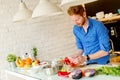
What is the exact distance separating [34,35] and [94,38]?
55.1 inches

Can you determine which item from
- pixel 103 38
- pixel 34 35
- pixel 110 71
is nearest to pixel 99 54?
pixel 103 38

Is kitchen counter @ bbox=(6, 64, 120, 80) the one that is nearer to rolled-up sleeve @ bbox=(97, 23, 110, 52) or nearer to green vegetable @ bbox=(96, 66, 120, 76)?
green vegetable @ bbox=(96, 66, 120, 76)

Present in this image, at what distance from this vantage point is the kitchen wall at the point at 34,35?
3.62 meters

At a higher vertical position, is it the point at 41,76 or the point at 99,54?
the point at 99,54

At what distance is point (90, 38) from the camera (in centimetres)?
275

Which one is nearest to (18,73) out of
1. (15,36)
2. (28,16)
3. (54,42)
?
(28,16)

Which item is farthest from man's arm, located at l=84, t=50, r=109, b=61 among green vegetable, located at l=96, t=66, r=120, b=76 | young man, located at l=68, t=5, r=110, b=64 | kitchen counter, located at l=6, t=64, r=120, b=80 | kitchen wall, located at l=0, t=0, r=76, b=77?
kitchen wall, located at l=0, t=0, r=76, b=77

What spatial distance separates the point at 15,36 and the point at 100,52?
1.60 m

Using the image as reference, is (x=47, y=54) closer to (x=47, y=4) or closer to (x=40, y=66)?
(x=40, y=66)

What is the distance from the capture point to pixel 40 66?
263 cm

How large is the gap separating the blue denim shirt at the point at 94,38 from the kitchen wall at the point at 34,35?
1.09 meters

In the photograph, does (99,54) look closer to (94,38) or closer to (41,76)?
(94,38)

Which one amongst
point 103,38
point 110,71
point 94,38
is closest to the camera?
point 110,71

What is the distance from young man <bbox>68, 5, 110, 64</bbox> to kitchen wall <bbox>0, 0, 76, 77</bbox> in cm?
108
